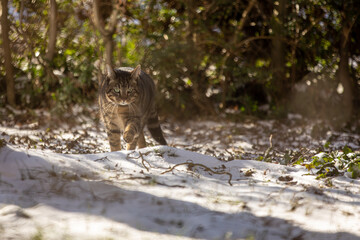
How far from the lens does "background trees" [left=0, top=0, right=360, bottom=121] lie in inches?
296

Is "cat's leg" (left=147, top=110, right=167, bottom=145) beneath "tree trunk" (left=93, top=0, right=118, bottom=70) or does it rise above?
beneath

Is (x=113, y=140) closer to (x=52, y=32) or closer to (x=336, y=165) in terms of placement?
(x=336, y=165)

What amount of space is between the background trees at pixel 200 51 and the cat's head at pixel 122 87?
2.71 meters

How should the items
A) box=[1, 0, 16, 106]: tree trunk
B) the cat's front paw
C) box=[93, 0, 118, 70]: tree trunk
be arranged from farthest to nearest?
box=[93, 0, 118, 70]: tree trunk → box=[1, 0, 16, 106]: tree trunk → the cat's front paw

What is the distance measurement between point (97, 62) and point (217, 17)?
2721 mm

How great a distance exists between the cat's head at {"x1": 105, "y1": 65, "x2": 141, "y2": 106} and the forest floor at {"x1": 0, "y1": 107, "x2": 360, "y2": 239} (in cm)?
111

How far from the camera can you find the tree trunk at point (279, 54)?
758 centimetres

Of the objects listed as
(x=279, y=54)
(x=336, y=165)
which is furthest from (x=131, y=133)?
(x=279, y=54)

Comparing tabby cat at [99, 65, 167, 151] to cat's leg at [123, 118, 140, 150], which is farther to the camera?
tabby cat at [99, 65, 167, 151]

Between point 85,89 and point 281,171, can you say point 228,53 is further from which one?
point 281,171

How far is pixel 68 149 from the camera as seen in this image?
487 cm

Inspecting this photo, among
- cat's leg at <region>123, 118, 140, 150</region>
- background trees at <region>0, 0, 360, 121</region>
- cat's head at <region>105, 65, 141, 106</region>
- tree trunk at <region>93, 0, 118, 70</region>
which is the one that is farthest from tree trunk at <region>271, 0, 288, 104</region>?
cat's leg at <region>123, 118, 140, 150</region>

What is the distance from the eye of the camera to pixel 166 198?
2902 millimetres

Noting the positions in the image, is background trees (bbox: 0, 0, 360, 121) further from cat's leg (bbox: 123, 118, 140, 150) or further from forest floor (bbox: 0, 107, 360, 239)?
forest floor (bbox: 0, 107, 360, 239)
